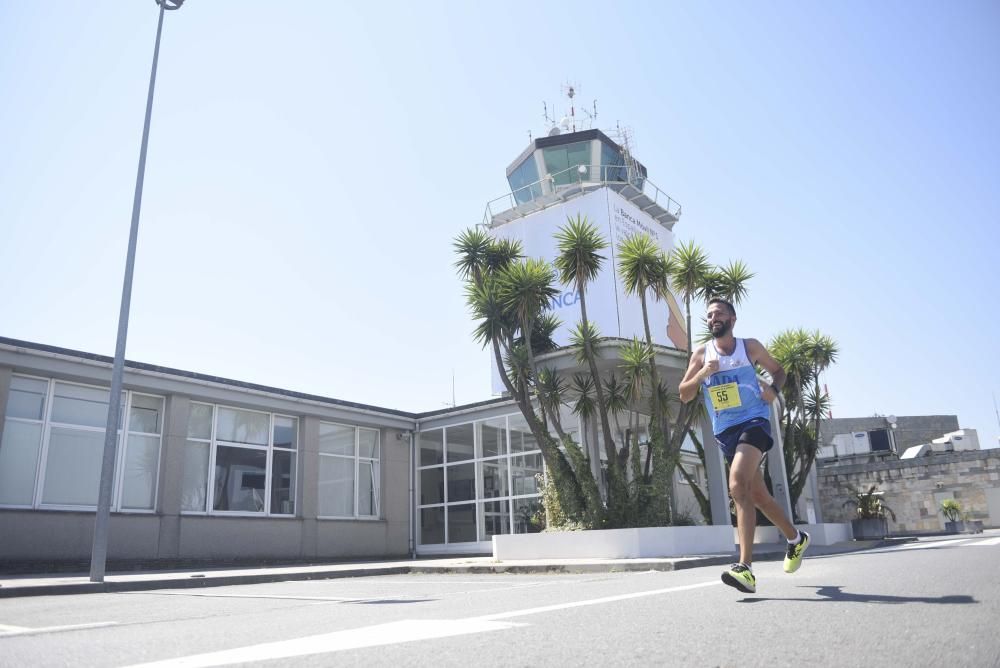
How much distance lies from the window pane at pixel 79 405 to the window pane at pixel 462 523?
Result: 10104 mm

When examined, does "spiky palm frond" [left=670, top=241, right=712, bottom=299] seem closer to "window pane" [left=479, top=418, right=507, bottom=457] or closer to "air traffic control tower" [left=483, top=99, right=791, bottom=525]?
"window pane" [left=479, top=418, right=507, bottom=457]

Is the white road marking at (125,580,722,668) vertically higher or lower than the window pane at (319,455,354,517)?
lower

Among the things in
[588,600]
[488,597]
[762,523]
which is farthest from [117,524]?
[762,523]

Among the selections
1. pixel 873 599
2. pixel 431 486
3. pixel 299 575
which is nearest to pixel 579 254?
pixel 299 575

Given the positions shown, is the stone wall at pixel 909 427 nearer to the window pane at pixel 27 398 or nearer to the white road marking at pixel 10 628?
the window pane at pixel 27 398

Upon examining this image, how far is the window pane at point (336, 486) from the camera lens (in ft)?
64.6

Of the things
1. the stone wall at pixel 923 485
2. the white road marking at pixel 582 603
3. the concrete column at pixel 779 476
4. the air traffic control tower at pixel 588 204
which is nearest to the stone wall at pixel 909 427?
the stone wall at pixel 923 485

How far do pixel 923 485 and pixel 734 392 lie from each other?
33.3 meters

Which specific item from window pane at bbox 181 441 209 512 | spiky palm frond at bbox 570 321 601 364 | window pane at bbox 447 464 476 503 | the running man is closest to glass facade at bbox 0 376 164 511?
window pane at bbox 181 441 209 512

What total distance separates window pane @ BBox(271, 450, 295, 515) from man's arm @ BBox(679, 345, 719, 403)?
16.0m

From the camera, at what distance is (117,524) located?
48.2 ft

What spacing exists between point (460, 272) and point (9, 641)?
11692mm

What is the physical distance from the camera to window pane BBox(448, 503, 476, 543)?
67.4 feet

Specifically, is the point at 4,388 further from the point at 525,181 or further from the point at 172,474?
the point at 525,181
